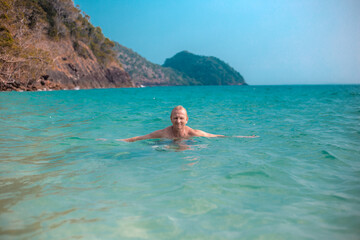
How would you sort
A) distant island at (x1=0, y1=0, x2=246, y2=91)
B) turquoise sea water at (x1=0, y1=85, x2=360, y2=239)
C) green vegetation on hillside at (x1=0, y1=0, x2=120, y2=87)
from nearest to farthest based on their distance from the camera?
turquoise sea water at (x1=0, y1=85, x2=360, y2=239) → green vegetation on hillside at (x1=0, y1=0, x2=120, y2=87) → distant island at (x1=0, y1=0, x2=246, y2=91)

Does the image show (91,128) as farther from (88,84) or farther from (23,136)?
(88,84)

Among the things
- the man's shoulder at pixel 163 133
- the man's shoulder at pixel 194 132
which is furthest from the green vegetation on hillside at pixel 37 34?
the man's shoulder at pixel 194 132

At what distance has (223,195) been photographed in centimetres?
330

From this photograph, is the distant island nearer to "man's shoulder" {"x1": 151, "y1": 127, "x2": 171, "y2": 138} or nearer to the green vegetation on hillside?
the green vegetation on hillside

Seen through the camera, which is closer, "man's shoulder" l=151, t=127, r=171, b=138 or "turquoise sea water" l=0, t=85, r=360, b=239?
"turquoise sea water" l=0, t=85, r=360, b=239

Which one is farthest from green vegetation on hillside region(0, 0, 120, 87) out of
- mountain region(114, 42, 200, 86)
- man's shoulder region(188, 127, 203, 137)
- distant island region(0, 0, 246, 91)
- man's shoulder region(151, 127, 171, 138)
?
mountain region(114, 42, 200, 86)

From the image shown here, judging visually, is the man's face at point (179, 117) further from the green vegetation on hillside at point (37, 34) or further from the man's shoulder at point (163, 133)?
the green vegetation on hillside at point (37, 34)

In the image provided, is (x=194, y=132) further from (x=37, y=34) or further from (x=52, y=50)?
(x=52, y=50)

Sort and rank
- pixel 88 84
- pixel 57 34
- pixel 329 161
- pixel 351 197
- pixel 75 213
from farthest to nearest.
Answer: pixel 88 84
pixel 57 34
pixel 329 161
pixel 351 197
pixel 75 213

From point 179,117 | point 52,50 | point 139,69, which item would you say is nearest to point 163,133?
point 179,117

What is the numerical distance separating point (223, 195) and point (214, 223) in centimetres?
72

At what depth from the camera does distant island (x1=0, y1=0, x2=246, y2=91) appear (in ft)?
102

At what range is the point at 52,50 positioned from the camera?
164 ft

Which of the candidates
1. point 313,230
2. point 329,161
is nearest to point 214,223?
point 313,230
